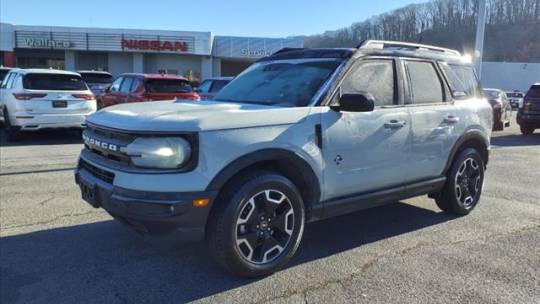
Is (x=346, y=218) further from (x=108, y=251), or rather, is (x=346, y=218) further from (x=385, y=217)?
(x=108, y=251)

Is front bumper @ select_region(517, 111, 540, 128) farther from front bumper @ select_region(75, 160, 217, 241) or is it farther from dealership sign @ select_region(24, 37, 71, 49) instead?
dealership sign @ select_region(24, 37, 71, 49)

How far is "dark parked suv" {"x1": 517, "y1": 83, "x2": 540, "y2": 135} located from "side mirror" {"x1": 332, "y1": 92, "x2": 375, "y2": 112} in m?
14.0

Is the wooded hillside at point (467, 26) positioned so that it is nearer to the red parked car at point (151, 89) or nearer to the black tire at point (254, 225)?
the red parked car at point (151, 89)

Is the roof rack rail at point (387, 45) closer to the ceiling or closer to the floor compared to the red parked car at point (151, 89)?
closer to the ceiling

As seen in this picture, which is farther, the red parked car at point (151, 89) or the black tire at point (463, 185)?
the red parked car at point (151, 89)

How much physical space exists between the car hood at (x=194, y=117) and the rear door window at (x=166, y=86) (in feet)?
31.0

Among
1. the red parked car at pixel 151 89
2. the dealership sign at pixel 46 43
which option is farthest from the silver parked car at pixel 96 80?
the dealership sign at pixel 46 43

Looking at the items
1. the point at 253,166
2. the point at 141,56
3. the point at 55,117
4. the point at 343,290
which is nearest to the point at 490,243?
the point at 343,290

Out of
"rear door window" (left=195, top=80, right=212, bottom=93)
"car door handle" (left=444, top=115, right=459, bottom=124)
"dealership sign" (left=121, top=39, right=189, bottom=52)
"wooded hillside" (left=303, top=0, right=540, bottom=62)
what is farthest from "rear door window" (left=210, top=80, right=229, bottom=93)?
"wooded hillside" (left=303, top=0, right=540, bottom=62)

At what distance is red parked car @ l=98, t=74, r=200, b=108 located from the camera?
1338cm

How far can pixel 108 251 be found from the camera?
4453mm

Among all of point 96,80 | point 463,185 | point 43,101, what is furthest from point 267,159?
point 96,80

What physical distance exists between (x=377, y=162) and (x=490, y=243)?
55.6 inches

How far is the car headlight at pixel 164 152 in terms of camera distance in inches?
136
